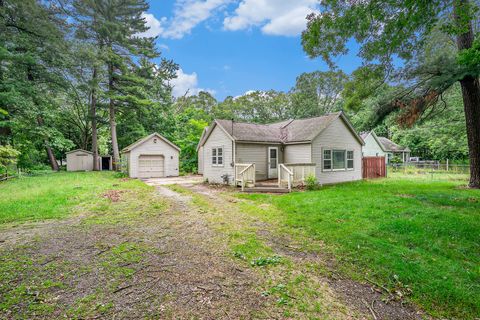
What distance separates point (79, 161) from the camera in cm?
2938

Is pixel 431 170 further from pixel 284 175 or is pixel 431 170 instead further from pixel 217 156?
pixel 217 156

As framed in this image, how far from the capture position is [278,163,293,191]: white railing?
12.3 meters

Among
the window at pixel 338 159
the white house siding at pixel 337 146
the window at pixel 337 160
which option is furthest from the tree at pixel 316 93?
the window at pixel 338 159

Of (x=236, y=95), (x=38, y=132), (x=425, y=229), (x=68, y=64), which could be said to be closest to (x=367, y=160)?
Result: (x=425, y=229)

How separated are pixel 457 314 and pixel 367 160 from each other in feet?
56.4

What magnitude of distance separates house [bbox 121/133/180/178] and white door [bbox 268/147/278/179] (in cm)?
1058

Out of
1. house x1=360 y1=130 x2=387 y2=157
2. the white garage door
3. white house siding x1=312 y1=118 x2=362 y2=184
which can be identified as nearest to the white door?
white house siding x1=312 y1=118 x2=362 y2=184

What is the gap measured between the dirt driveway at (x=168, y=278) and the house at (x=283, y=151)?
7953mm

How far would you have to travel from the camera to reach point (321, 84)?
135 ft

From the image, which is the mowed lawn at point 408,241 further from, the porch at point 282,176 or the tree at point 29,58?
the tree at point 29,58

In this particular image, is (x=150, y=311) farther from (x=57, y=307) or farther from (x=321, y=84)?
(x=321, y=84)

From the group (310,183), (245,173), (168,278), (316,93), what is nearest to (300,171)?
(310,183)

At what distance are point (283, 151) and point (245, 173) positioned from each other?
3952mm

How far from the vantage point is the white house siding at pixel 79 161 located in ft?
94.7
